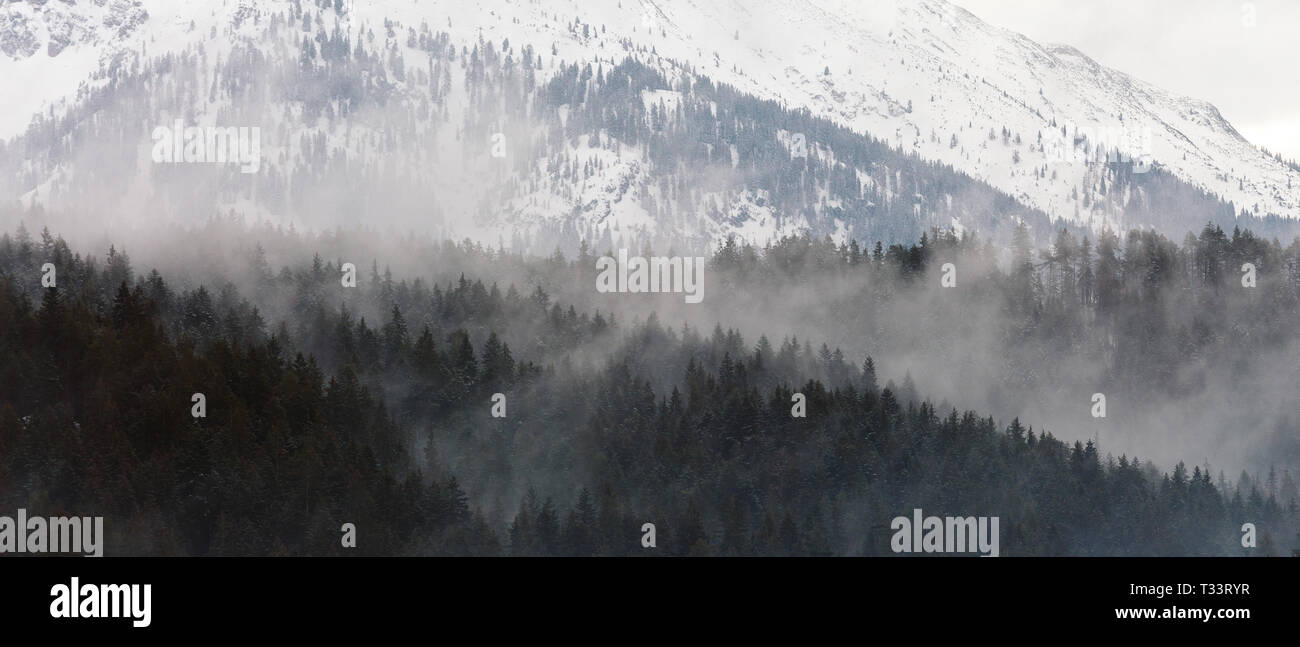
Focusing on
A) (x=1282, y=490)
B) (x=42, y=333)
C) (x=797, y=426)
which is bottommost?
(x=1282, y=490)

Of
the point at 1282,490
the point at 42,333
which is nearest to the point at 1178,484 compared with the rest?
the point at 1282,490

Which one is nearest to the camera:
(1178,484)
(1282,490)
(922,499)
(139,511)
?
(139,511)

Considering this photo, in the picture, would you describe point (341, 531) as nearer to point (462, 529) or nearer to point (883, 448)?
point (462, 529)

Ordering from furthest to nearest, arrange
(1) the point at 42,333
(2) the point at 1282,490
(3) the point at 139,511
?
(2) the point at 1282,490 → (1) the point at 42,333 → (3) the point at 139,511

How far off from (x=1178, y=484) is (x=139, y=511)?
12620 centimetres

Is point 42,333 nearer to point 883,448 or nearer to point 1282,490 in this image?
point 883,448

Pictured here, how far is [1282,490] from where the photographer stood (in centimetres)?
19912

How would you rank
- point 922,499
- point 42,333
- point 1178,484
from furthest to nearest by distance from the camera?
point 1178,484
point 922,499
point 42,333

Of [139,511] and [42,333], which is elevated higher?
[42,333]
